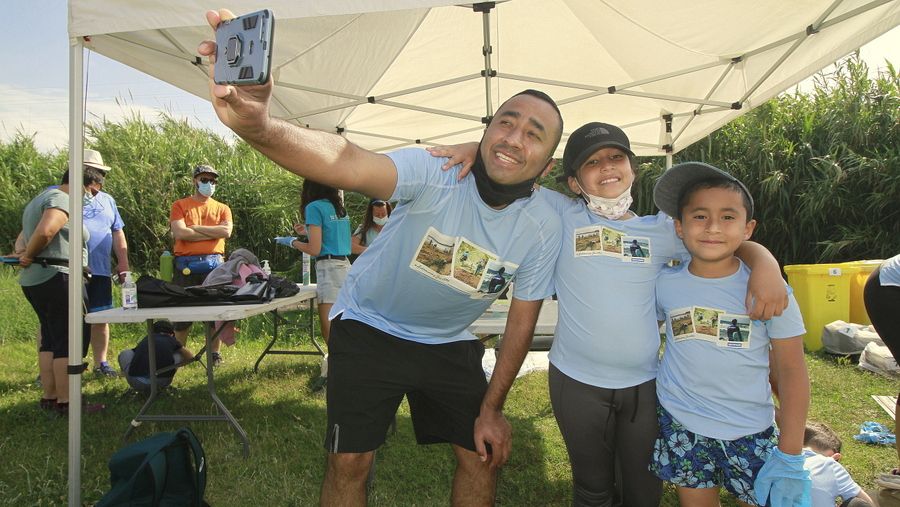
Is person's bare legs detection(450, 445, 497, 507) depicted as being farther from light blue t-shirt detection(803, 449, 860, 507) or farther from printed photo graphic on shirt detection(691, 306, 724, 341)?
light blue t-shirt detection(803, 449, 860, 507)

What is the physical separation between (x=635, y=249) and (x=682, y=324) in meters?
0.31

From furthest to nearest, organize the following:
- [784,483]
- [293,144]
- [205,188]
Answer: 1. [205,188]
2. [784,483]
3. [293,144]

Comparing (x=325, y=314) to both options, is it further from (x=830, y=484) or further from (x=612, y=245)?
(x=830, y=484)

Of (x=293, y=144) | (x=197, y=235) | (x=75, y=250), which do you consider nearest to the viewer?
(x=293, y=144)

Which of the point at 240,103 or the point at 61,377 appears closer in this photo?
the point at 240,103

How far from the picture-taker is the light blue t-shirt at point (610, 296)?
204cm

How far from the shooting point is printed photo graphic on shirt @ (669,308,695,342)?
79.7 inches

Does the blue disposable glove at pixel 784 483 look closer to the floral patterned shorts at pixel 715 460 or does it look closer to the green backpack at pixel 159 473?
the floral patterned shorts at pixel 715 460

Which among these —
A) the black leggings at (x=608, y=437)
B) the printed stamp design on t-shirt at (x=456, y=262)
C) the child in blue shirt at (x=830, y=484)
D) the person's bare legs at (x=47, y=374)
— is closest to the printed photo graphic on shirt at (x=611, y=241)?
the printed stamp design on t-shirt at (x=456, y=262)

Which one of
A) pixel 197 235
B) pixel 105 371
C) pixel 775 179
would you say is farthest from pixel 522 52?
pixel 775 179

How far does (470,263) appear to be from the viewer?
6.54 feet

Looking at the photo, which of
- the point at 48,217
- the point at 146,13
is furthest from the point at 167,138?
the point at 146,13

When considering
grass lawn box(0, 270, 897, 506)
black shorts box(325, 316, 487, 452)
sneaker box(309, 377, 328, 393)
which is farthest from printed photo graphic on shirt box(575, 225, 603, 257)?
sneaker box(309, 377, 328, 393)

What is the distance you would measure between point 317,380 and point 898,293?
4234mm
